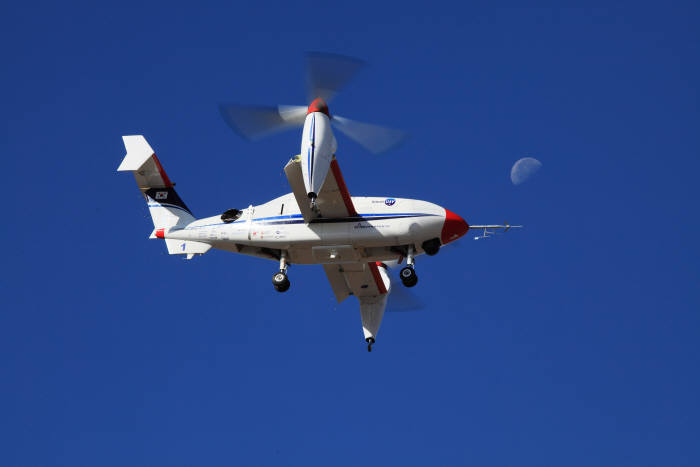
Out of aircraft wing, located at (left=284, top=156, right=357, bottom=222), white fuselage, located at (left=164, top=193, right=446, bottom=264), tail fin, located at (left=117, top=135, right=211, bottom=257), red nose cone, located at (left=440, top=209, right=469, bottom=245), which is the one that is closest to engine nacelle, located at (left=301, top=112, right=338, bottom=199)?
aircraft wing, located at (left=284, top=156, right=357, bottom=222)

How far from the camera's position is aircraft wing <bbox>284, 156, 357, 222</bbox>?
26.3 m

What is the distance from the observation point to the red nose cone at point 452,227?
27125mm

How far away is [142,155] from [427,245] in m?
10.1

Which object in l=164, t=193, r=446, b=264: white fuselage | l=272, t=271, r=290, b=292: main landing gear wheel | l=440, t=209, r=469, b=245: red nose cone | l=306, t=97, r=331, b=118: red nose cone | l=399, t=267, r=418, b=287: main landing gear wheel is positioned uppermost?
l=306, t=97, r=331, b=118: red nose cone

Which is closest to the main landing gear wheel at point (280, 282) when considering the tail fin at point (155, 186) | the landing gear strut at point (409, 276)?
the landing gear strut at point (409, 276)

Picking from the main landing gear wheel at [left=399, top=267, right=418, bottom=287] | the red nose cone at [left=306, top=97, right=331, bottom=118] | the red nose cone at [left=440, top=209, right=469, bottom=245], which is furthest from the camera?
the red nose cone at [left=440, top=209, right=469, bottom=245]

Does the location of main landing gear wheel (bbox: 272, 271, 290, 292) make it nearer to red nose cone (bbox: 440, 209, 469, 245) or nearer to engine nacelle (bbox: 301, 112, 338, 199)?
engine nacelle (bbox: 301, 112, 338, 199)

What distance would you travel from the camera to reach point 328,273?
3036 cm

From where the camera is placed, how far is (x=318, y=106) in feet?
86.9

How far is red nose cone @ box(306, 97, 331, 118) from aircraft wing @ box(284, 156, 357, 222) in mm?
1387

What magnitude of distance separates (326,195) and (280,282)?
9.78ft

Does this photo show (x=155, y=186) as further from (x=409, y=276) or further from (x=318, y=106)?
(x=409, y=276)

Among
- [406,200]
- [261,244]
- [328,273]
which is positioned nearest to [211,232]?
[261,244]

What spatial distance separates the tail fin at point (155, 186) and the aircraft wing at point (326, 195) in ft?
16.6
